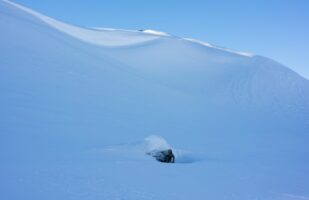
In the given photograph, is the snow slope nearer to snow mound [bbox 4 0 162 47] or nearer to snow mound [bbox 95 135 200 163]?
snow mound [bbox 95 135 200 163]

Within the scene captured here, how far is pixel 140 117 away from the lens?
1329 cm

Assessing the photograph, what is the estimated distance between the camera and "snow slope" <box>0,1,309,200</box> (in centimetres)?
528

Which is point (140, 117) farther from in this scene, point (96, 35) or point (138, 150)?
point (96, 35)

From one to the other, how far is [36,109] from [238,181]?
6.51 m

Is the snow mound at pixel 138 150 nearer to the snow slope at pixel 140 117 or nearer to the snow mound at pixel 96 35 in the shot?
the snow slope at pixel 140 117

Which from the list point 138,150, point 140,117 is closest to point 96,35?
point 140,117

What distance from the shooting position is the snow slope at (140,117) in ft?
17.3

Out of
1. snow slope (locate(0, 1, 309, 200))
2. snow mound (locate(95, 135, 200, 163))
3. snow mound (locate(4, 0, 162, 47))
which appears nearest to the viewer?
snow slope (locate(0, 1, 309, 200))

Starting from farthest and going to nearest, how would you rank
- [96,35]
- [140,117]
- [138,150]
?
[96,35] → [140,117] → [138,150]

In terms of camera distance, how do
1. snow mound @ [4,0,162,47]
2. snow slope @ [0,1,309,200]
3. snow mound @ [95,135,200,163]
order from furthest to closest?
snow mound @ [4,0,162,47] → snow mound @ [95,135,200,163] → snow slope @ [0,1,309,200]

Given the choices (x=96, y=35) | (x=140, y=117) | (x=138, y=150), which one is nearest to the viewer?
(x=138, y=150)

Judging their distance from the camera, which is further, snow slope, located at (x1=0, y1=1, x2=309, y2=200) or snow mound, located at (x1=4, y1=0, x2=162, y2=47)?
snow mound, located at (x1=4, y1=0, x2=162, y2=47)

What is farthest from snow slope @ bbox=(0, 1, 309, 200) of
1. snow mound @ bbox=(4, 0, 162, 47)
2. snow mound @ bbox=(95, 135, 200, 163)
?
snow mound @ bbox=(4, 0, 162, 47)

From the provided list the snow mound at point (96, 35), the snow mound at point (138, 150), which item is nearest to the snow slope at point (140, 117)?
the snow mound at point (138, 150)
